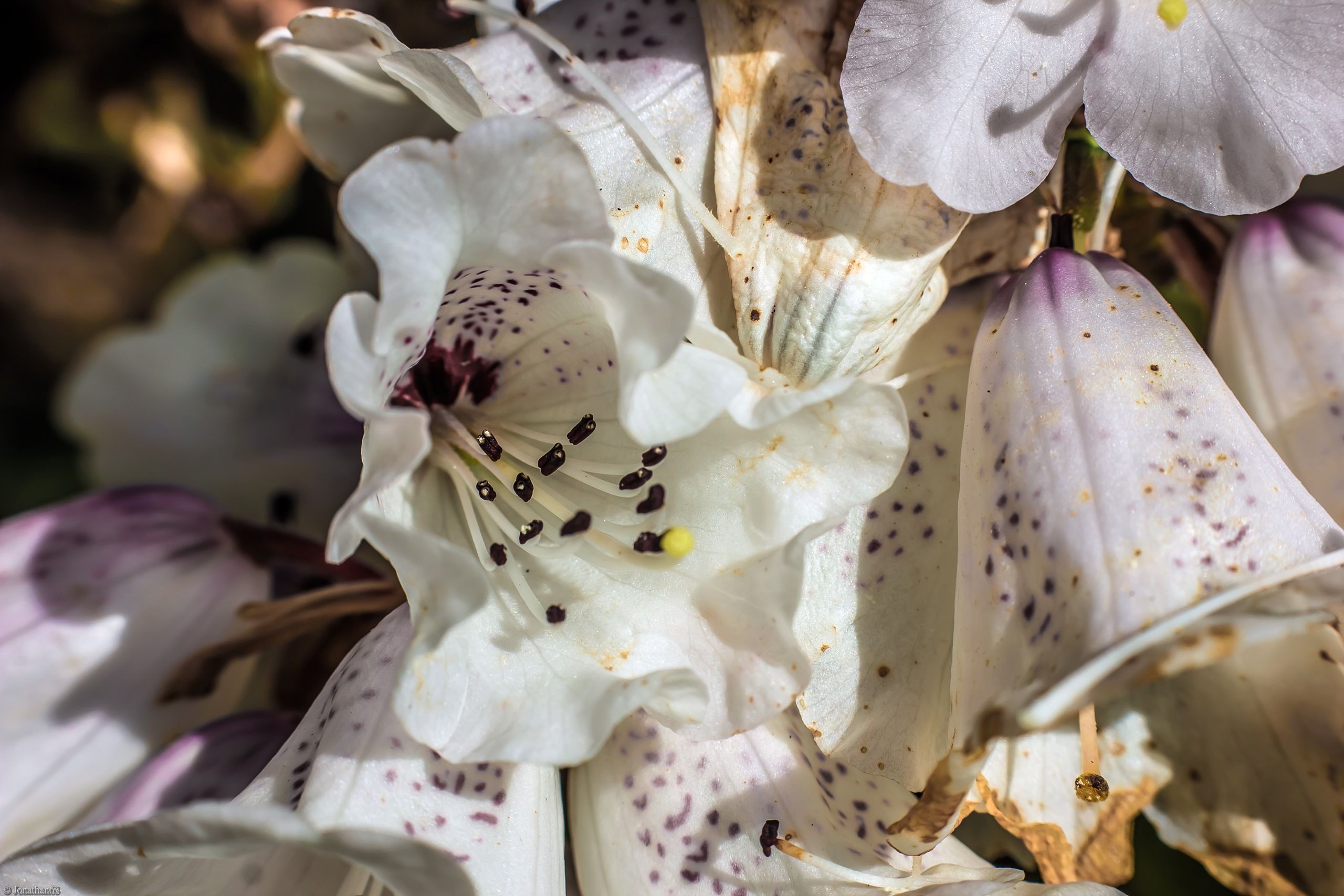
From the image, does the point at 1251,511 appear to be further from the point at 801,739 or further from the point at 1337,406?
the point at 801,739

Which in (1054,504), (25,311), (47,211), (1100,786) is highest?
(1054,504)

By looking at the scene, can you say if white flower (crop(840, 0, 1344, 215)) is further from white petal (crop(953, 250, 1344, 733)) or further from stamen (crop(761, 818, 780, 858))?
stamen (crop(761, 818, 780, 858))

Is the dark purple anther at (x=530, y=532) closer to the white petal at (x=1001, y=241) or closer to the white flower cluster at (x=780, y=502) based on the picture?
the white flower cluster at (x=780, y=502)

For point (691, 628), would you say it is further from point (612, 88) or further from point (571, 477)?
point (612, 88)

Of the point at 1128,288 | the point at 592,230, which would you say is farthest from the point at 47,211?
the point at 1128,288

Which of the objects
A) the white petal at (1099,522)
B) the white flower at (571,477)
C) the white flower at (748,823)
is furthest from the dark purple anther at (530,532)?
the white petal at (1099,522)

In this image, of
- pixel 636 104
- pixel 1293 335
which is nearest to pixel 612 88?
pixel 636 104
